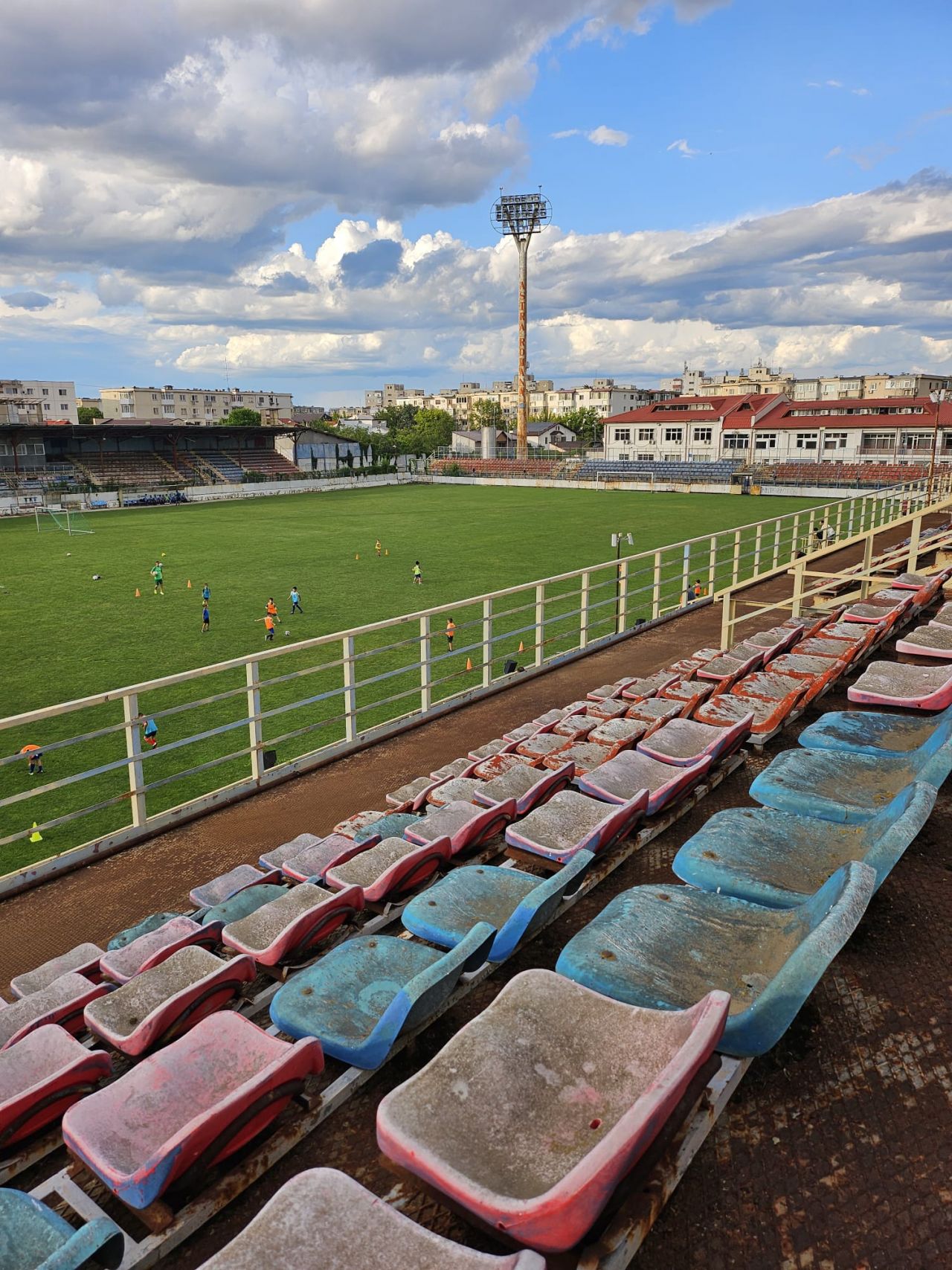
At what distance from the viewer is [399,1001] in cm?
248

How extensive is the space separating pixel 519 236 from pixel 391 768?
97.0 metres

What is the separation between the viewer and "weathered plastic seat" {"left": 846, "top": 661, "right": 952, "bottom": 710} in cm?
517

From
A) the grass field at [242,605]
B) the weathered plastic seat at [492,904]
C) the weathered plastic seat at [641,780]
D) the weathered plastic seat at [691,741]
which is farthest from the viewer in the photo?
the grass field at [242,605]

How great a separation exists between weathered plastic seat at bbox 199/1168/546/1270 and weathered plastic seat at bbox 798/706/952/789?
3.32 m

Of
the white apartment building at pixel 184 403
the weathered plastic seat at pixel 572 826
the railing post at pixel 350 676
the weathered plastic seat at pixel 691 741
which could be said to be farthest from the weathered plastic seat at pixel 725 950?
the white apartment building at pixel 184 403

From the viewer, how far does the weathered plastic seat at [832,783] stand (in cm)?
387

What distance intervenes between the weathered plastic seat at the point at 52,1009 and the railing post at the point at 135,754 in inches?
99.5

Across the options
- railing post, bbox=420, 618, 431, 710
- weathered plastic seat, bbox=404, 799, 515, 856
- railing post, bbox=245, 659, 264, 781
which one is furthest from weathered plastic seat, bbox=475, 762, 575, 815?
railing post, bbox=420, 618, 431, 710

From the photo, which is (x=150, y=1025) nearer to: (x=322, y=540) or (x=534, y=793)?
(x=534, y=793)

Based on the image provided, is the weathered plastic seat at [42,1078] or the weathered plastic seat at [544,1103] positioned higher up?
the weathered plastic seat at [544,1103]

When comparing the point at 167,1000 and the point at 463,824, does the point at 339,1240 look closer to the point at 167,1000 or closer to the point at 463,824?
the point at 167,1000

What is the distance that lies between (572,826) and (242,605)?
22.7m

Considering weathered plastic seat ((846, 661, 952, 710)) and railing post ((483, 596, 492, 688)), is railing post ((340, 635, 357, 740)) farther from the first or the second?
weathered plastic seat ((846, 661, 952, 710))

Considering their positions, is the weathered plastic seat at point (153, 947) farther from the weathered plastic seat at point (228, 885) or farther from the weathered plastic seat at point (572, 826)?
the weathered plastic seat at point (572, 826)
